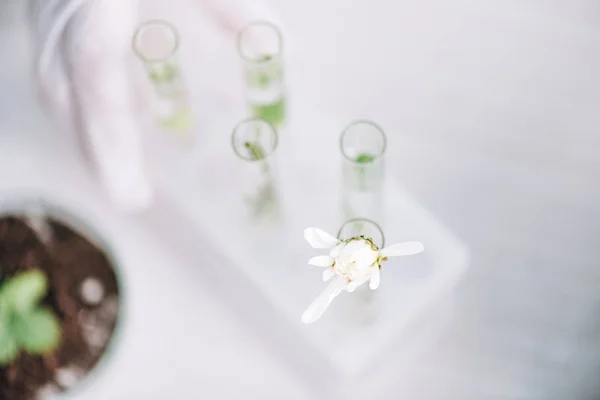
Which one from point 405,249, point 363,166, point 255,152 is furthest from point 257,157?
point 405,249

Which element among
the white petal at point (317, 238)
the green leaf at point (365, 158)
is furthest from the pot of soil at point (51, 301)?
the white petal at point (317, 238)

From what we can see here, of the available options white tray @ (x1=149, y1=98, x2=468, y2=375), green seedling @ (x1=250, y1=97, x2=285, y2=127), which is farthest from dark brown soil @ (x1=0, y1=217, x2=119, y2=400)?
green seedling @ (x1=250, y1=97, x2=285, y2=127)

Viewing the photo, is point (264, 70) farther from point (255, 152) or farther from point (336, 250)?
point (336, 250)

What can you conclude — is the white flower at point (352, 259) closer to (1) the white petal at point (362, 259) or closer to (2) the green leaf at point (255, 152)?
(1) the white petal at point (362, 259)

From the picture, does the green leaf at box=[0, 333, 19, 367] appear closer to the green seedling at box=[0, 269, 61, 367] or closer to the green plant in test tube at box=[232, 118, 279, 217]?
the green seedling at box=[0, 269, 61, 367]

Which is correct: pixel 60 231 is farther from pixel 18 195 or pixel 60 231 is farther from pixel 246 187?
pixel 246 187
